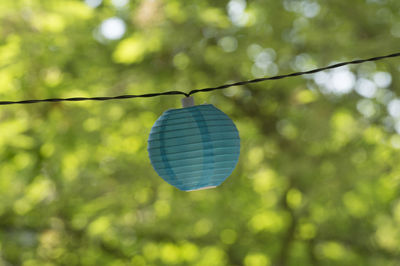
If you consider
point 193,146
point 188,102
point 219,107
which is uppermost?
point 219,107

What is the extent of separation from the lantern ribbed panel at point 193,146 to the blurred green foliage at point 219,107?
3.81 feet

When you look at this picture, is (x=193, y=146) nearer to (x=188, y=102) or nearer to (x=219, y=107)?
(x=188, y=102)

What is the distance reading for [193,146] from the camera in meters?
1.49

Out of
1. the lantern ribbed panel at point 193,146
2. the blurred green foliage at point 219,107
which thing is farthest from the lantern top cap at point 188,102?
the blurred green foliage at point 219,107

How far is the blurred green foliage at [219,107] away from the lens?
2.94 m

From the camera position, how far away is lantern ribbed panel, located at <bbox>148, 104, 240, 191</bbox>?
1496mm

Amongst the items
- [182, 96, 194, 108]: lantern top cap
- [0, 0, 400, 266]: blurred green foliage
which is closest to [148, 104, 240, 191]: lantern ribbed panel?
[182, 96, 194, 108]: lantern top cap

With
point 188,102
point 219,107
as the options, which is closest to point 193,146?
point 188,102

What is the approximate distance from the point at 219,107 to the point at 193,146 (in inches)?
73.7

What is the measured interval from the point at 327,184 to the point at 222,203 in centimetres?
64

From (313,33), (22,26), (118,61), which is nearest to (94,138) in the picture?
(118,61)

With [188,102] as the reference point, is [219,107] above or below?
above

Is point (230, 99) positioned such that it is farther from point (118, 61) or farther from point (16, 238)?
point (16, 238)

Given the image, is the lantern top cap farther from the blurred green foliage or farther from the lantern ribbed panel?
the blurred green foliage
